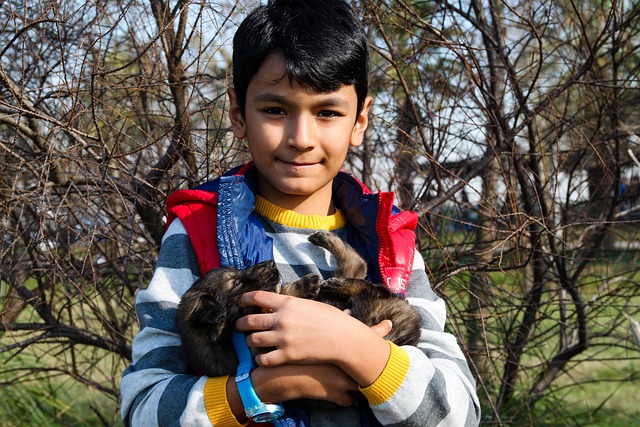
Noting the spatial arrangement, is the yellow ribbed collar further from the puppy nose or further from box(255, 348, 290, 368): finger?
box(255, 348, 290, 368): finger

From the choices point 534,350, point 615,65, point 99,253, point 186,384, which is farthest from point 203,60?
point 534,350

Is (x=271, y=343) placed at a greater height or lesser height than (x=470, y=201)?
lesser

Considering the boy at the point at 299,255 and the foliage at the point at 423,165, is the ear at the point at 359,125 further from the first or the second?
the foliage at the point at 423,165

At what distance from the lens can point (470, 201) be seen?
12.0 feet

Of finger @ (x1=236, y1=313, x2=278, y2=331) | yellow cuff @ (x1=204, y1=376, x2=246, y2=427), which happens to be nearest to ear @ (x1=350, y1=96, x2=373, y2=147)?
finger @ (x1=236, y1=313, x2=278, y2=331)

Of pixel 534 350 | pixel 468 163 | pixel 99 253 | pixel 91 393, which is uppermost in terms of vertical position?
pixel 468 163

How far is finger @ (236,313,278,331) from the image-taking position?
180 cm

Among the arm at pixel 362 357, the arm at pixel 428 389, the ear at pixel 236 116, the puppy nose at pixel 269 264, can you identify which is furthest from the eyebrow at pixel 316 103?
the arm at pixel 428 389

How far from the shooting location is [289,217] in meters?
2.20

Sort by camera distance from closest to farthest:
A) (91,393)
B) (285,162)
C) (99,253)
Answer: (285,162)
(99,253)
(91,393)

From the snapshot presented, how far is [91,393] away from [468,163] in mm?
3103

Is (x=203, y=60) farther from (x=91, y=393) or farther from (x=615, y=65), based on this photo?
(x=91, y=393)

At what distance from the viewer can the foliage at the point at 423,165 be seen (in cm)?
289

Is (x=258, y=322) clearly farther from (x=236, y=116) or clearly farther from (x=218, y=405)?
(x=236, y=116)
